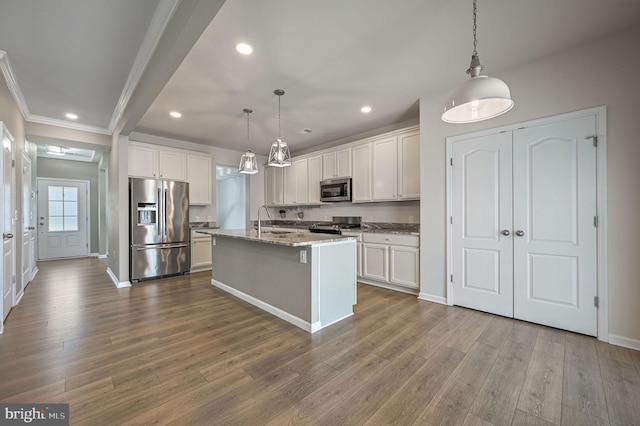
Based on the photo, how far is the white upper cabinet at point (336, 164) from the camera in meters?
5.02

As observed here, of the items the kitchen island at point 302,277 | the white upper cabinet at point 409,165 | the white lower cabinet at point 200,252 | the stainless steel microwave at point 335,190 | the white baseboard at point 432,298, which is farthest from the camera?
the white lower cabinet at point 200,252

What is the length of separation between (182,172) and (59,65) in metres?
2.57

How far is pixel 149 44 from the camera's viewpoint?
2.40 m

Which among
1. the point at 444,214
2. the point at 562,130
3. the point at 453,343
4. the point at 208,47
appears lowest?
the point at 453,343

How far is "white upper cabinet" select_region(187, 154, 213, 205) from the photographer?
5395 millimetres

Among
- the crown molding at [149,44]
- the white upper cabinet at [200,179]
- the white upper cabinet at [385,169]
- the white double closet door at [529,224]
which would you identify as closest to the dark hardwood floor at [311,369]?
the white double closet door at [529,224]

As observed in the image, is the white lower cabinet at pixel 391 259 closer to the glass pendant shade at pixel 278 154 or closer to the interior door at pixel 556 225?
the interior door at pixel 556 225

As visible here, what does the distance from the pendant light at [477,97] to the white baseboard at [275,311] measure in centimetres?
216

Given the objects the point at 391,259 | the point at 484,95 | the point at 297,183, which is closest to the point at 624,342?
the point at 391,259

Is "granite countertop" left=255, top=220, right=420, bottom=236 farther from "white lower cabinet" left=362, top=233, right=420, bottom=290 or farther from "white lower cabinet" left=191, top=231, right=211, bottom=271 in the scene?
"white lower cabinet" left=191, top=231, right=211, bottom=271

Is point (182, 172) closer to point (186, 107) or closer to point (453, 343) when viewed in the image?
point (186, 107)

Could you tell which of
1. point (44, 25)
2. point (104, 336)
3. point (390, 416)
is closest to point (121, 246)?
point (104, 336)

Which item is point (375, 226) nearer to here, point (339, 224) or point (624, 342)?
point (339, 224)

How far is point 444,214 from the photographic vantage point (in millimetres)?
3385
